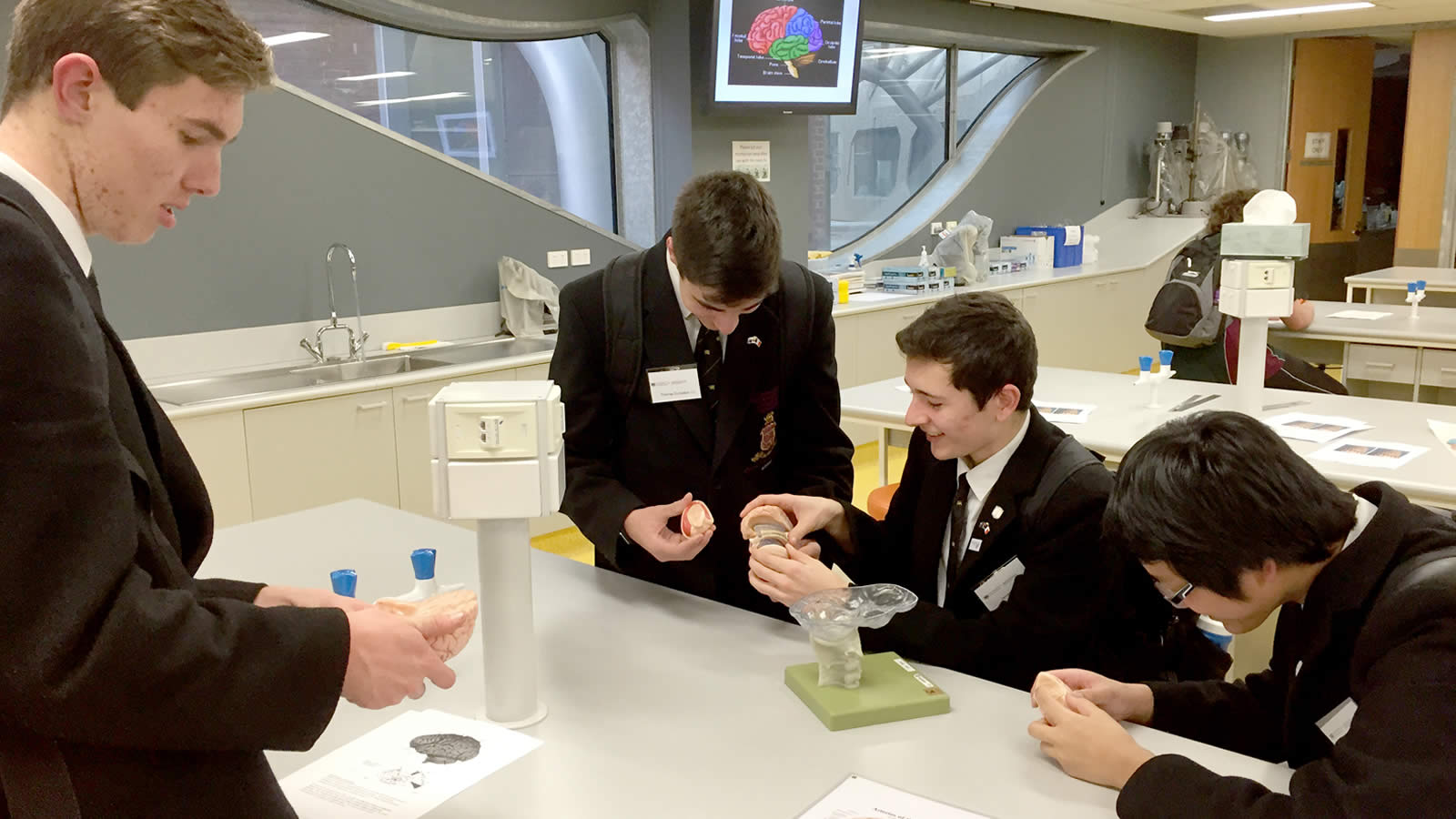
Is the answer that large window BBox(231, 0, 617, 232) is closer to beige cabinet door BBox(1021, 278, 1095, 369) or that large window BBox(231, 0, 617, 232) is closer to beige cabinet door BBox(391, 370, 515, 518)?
beige cabinet door BBox(391, 370, 515, 518)

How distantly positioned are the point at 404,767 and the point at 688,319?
3.41 ft

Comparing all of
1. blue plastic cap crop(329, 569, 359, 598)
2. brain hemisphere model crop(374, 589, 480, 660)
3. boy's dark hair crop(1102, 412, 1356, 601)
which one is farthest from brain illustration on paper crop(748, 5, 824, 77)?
brain hemisphere model crop(374, 589, 480, 660)

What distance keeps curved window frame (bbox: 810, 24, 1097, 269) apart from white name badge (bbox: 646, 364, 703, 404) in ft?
15.9

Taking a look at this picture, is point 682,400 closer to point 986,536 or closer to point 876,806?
point 986,536

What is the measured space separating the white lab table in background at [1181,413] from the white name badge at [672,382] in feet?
4.30

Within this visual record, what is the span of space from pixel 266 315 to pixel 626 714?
3.37m

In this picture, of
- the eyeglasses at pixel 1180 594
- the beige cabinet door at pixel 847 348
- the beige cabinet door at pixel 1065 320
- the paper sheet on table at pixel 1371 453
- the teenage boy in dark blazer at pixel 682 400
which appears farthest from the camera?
the beige cabinet door at pixel 1065 320

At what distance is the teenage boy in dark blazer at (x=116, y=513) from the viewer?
0.79m

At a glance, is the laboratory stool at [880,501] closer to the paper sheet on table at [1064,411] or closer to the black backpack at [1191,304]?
the paper sheet on table at [1064,411]

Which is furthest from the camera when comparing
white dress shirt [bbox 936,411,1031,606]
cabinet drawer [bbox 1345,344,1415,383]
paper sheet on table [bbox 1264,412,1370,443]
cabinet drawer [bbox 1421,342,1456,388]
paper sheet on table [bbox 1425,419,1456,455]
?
cabinet drawer [bbox 1345,344,1415,383]

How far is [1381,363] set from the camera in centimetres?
492

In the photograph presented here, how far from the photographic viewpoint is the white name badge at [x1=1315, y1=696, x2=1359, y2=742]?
1230 millimetres

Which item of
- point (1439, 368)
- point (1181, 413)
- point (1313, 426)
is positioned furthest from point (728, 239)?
point (1439, 368)

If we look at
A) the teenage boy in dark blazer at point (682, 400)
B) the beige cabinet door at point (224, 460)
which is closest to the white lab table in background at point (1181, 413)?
the teenage boy in dark blazer at point (682, 400)
